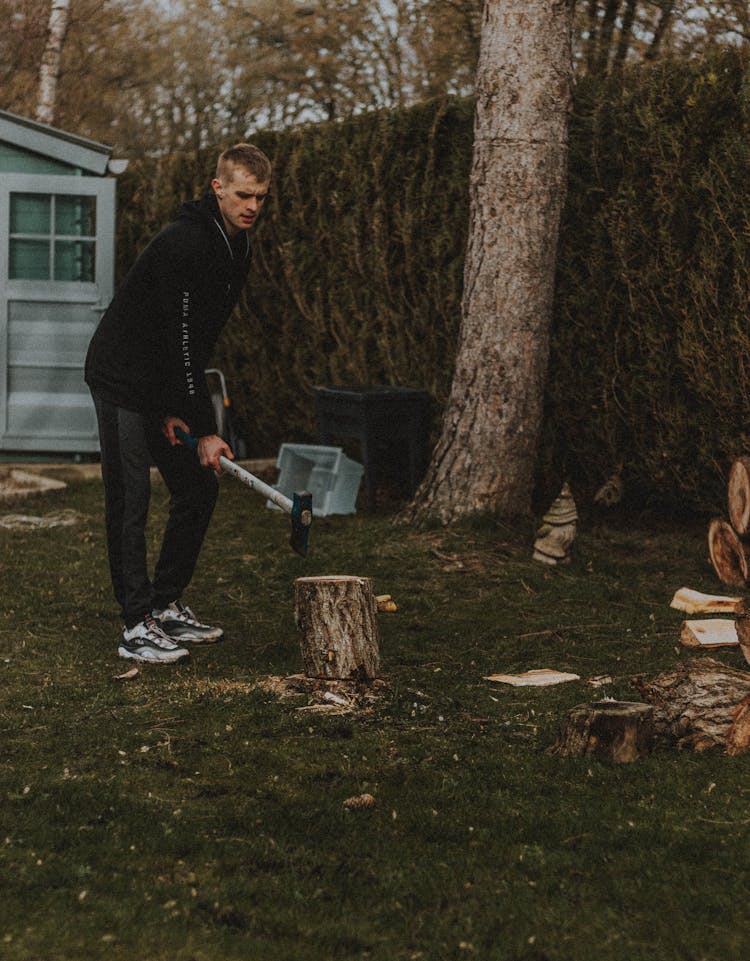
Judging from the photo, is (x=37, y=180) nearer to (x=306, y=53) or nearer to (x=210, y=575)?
(x=210, y=575)

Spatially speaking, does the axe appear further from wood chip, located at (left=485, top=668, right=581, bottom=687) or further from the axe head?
wood chip, located at (left=485, top=668, right=581, bottom=687)

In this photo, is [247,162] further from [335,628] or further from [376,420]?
[376,420]

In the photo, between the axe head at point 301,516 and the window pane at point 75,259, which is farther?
the window pane at point 75,259

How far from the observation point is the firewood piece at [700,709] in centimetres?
394

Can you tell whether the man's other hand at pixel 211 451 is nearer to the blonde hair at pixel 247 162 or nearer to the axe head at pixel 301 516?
the axe head at pixel 301 516

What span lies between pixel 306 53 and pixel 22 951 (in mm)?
21221

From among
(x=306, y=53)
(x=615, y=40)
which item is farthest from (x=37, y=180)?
(x=306, y=53)

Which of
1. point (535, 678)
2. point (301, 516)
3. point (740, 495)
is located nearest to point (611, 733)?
point (535, 678)

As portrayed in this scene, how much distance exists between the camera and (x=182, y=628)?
5391mm

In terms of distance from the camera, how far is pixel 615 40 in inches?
562

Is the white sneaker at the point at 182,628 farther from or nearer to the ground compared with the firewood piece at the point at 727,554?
nearer to the ground

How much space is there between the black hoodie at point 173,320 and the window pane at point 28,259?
253 inches

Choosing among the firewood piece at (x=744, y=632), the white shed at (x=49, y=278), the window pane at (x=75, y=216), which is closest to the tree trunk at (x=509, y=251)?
the firewood piece at (x=744, y=632)

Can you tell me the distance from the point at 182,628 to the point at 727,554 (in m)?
3.03
